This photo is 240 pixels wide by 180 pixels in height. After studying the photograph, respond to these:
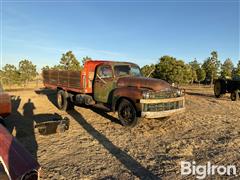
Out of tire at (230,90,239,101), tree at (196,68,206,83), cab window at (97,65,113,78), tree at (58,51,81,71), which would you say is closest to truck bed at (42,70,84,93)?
cab window at (97,65,113,78)

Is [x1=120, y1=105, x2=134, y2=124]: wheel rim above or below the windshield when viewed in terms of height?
below

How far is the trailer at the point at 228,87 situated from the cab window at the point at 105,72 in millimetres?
10782

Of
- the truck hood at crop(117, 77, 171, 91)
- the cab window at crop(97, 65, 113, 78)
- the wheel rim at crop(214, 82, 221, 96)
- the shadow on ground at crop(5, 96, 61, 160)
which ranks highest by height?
the cab window at crop(97, 65, 113, 78)

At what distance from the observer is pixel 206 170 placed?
442cm

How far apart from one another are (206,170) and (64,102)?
25.7 feet

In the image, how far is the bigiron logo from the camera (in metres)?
4.26

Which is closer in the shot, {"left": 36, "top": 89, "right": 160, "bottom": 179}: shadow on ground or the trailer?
{"left": 36, "top": 89, "right": 160, "bottom": 179}: shadow on ground

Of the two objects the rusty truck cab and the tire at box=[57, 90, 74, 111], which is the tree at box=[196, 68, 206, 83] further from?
the rusty truck cab

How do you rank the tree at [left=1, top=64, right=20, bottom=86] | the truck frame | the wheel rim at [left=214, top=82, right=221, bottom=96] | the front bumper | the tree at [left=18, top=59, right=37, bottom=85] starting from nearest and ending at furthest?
1. the front bumper
2. the truck frame
3. the wheel rim at [left=214, top=82, right=221, bottom=96]
4. the tree at [left=1, top=64, right=20, bottom=86]
5. the tree at [left=18, top=59, right=37, bottom=85]

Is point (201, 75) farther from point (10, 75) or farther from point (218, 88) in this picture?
point (10, 75)

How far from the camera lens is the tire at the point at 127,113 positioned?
295 inches

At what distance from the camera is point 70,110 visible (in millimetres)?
11375

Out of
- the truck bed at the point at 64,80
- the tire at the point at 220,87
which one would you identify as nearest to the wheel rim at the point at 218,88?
the tire at the point at 220,87

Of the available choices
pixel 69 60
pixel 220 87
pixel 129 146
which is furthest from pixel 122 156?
pixel 69 60
